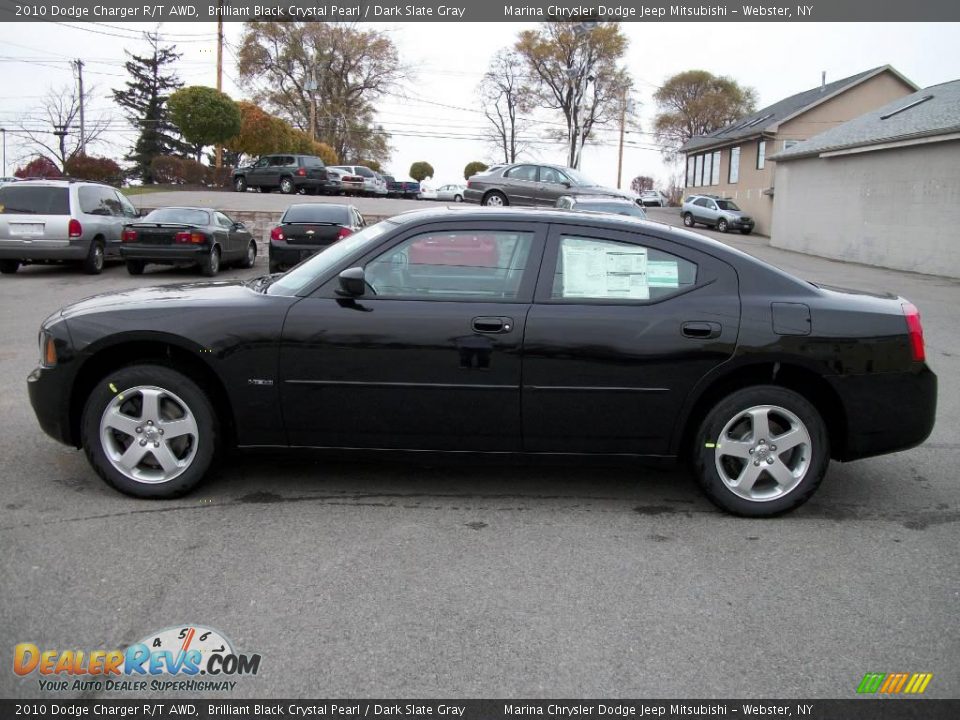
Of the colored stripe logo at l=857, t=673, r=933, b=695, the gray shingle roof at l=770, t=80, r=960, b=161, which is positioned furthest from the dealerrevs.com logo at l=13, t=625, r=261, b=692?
the gray shingle roof at l=770, t=80, r=960, b=161

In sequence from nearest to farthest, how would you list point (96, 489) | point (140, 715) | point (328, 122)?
point (140, 715), point (96, 489), point (328, 122)

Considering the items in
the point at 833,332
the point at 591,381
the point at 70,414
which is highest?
the point at 833,332

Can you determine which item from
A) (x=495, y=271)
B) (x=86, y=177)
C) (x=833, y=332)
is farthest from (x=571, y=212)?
(x=86, y=177)

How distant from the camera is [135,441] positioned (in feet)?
14.3

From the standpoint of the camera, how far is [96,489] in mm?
4551

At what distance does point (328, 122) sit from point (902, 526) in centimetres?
6087

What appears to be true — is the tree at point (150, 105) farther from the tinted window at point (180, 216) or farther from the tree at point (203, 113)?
the tinted window at point (180, 216)

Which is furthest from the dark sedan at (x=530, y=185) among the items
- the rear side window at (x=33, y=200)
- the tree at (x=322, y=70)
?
the tree at (x=322, y=70)

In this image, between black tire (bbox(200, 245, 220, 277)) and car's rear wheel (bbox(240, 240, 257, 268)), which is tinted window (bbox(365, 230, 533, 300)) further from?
car's rear wheel (bbox(240, 240, 257, 268))

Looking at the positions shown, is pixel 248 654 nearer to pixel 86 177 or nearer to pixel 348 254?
pixel 348 254

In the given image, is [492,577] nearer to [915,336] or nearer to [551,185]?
[915,336]

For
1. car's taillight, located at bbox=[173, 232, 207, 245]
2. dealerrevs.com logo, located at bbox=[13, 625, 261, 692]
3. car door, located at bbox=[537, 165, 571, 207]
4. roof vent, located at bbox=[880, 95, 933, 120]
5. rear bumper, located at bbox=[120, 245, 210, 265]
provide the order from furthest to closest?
roof vent, located at bbox=[880, 95, 933, 120], car door, located at bbox=[537, 165, 571, 207], car's taillight, located at bbox=[173, 232, 207, 245], rear bumper, located at bbox=[120, 245, 210, 265], dealerrevs.com logo, located at bbox=[13, 625, 261, 692]

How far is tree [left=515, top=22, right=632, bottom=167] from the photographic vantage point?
61281 millimetres

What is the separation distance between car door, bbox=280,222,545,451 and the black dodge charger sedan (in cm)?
1
